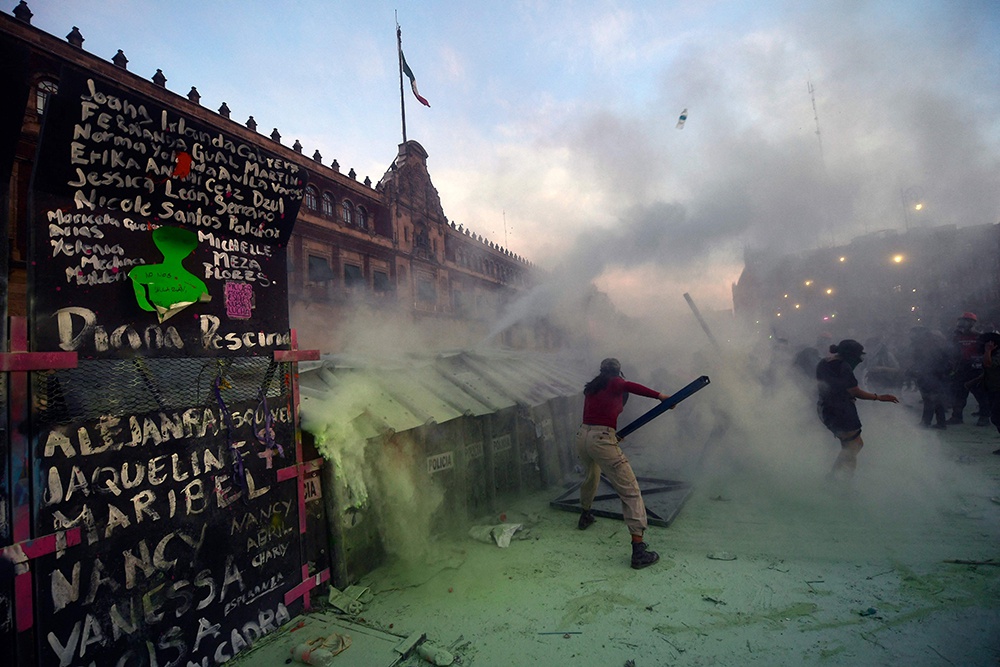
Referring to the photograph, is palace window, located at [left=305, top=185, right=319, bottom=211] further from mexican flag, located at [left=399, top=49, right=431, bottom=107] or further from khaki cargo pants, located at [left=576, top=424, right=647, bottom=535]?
khaki cargo pants, located at [left=576, top=424, right=647, bottom=535]

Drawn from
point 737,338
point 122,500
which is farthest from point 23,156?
point 737,338

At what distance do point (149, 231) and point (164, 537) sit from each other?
1986 millimetres

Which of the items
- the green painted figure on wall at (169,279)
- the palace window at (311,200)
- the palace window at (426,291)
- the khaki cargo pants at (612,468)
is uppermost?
the palace window at (311,200)

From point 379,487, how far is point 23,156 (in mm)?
13458

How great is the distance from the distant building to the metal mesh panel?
24.5 m

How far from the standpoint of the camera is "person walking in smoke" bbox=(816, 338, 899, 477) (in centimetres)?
514

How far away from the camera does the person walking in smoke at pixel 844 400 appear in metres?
5.14

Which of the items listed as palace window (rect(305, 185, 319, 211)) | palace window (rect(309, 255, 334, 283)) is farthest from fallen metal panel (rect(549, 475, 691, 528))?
palace window (rect(305, 185, 319, 211))

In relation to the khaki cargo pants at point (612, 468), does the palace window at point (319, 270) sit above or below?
above

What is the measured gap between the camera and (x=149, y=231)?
2.91 meters

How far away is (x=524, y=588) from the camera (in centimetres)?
371

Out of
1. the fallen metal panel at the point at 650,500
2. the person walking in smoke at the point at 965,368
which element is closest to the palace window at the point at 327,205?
the fallen metal panel at the point at 650,500

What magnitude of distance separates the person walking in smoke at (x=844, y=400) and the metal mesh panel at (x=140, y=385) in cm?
610

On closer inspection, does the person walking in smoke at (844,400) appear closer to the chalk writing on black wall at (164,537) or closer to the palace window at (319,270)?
the chalk writing on black wall at (164,537)
